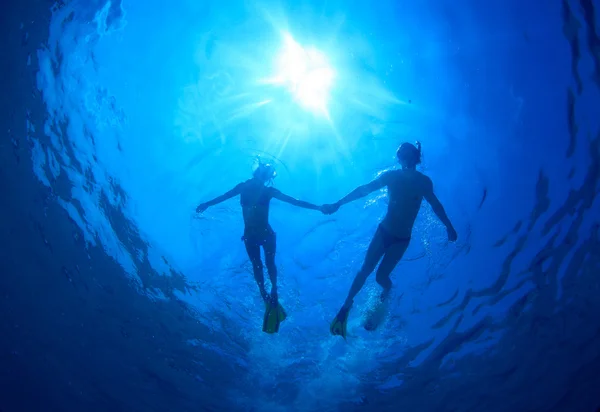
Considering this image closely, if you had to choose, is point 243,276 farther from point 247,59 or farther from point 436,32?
point 436,32

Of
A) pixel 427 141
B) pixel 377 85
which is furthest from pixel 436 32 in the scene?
pixel 427 141

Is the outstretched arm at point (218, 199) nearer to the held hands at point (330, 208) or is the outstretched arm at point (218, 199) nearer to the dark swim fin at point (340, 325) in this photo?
the held hands at point (330, 208)

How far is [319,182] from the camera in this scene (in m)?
9.85

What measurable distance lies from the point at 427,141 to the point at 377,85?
1.99 m

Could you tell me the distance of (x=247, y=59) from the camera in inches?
340

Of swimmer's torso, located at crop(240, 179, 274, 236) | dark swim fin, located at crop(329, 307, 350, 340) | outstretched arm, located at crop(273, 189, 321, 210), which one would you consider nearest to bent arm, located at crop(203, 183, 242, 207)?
swimmer's torso, located at crop(240, 179, 274, 236)

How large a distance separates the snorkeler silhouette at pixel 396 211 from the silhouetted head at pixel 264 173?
79.6 inches

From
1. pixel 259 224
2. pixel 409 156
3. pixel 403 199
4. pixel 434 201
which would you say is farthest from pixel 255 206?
pixel 434 201

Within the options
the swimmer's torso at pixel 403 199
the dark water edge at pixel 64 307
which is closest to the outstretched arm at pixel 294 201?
the swimmer's torso at pixel 403 199

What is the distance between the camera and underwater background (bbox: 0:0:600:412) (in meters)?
8.16

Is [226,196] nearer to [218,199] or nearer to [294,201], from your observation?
[218,199]

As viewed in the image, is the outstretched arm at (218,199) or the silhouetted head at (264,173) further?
the silhouetted head at (264,173)

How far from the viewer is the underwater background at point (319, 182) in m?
8.16

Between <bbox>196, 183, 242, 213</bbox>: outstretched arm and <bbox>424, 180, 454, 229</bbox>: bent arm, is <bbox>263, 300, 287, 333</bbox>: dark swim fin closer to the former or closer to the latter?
<bbox>196, 183, 242, 213</bbox>: outstretched arm
